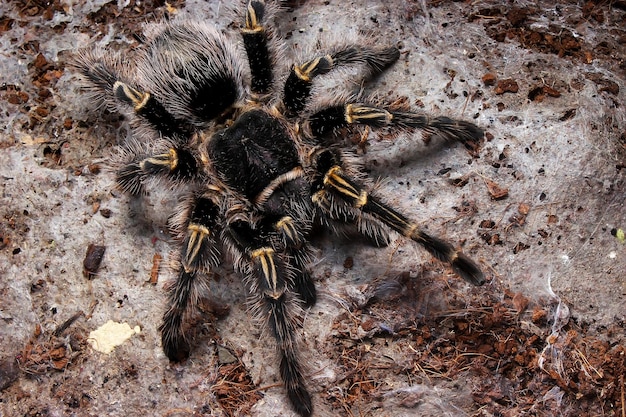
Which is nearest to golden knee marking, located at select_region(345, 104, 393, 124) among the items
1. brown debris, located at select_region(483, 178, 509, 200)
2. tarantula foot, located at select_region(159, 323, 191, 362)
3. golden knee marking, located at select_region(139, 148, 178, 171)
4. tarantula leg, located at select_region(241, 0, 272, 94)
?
tarantula leg, located at select_region(241, 0, 272, 94)

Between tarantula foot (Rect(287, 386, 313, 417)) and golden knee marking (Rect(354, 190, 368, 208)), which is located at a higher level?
golden knee marking (Rect(354, 190, 368, 208))

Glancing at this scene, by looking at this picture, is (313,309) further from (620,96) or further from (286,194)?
(620,96)

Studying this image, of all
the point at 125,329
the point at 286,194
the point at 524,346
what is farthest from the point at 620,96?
the point at 125,329

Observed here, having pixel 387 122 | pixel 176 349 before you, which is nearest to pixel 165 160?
pixel 176 349

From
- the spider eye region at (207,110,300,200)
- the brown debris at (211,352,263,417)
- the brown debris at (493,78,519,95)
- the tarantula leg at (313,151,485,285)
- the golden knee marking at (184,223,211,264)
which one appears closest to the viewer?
the tarantula leg at (313,151,485,285)

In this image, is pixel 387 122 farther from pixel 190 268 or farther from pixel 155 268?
pixel 155 268

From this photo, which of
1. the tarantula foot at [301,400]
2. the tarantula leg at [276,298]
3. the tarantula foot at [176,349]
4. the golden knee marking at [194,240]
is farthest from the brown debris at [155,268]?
the tarantula foot at [301,400]

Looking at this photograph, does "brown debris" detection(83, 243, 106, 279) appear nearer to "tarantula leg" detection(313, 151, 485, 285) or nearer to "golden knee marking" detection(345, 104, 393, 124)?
"tarantula leg" detection(313, 151, 485, 285)
